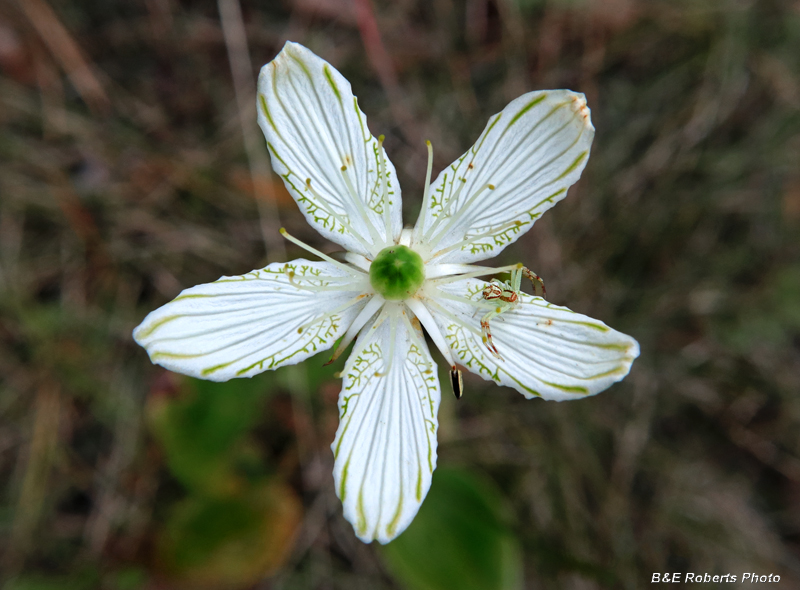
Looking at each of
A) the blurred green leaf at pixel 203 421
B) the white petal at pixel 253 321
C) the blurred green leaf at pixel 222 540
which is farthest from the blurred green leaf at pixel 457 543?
the white petal at pixel 253 321

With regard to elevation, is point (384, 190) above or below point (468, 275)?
above

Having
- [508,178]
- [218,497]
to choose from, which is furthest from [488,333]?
[218,497]

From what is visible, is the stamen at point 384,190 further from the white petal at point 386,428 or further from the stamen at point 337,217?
the white petal at point 386,428

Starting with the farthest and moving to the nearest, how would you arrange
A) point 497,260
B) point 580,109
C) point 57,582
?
point 497,260 < point 57,582 < point 580,109

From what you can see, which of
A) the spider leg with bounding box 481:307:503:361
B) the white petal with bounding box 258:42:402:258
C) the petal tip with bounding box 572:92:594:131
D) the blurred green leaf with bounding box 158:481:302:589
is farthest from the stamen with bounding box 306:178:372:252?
the blurred green leaf with bounding box 158:481:302:589

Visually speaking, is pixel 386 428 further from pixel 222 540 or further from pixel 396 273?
pixel 222 540

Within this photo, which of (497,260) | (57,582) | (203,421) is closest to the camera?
(203,421)

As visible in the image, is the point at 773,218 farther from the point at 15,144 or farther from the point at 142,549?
the point at 15,144

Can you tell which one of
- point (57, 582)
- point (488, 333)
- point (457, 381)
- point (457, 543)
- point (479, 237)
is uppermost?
point (479, 237)
